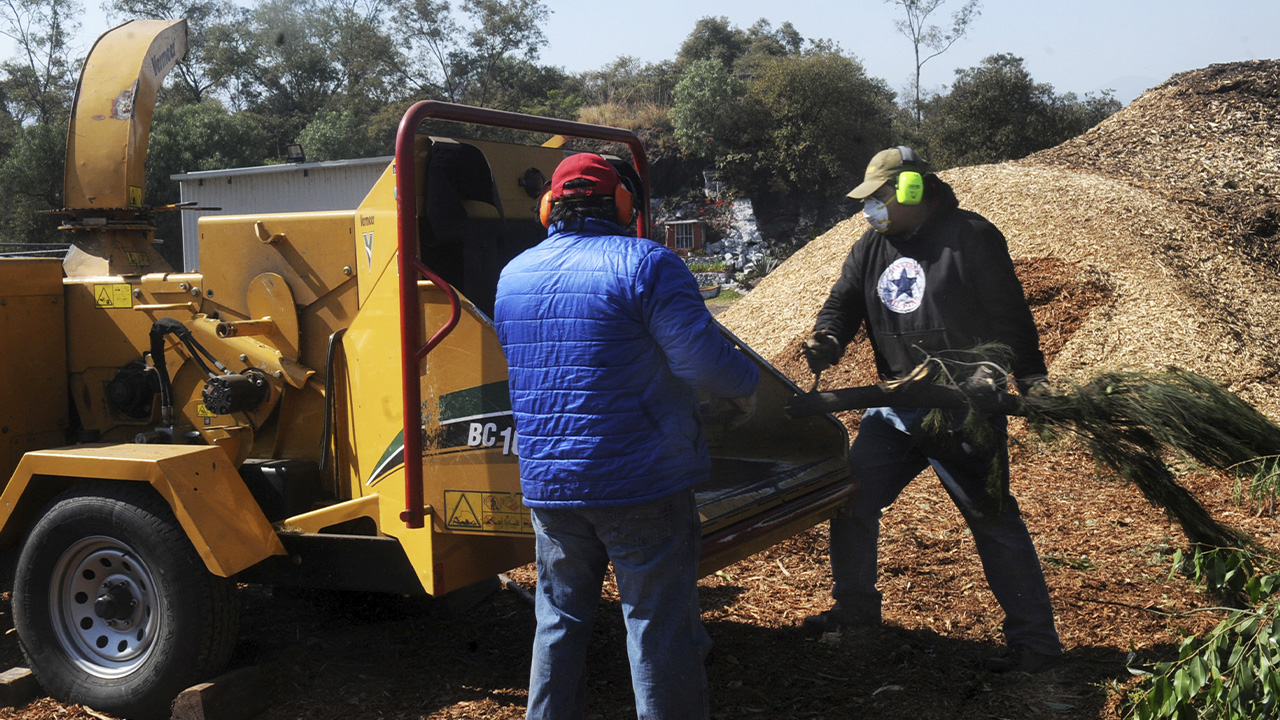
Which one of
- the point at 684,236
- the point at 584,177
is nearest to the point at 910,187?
the point at 584,177

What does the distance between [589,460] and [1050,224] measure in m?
8.80

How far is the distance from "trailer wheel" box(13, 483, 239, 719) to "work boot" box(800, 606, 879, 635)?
7.80 ft

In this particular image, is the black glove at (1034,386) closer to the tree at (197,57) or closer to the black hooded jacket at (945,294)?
the black hooded jacket at (945,294)

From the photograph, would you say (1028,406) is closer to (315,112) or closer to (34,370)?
(34,370)

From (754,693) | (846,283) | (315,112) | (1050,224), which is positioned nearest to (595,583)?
(754,693)

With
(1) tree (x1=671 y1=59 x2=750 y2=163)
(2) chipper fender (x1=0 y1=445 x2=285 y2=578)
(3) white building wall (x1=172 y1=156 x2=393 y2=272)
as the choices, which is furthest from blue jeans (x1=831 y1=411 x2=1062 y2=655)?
(1) tree (x1=671 y1=59 x2=750 y2=163)

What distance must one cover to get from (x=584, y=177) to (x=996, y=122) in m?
22.4

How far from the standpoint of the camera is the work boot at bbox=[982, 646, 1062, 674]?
12.4 feet

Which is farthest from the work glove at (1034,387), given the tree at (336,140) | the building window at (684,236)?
the tree at (336,140)

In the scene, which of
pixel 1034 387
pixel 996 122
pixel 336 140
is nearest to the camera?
pixel 1034 387

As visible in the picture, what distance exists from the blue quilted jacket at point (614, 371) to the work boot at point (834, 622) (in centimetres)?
171

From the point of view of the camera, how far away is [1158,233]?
10.0 meters

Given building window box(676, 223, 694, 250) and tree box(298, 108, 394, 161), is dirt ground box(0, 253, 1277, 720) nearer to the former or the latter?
building window box(676, 223, 694, 250)

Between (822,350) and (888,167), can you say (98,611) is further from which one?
(888,167)
